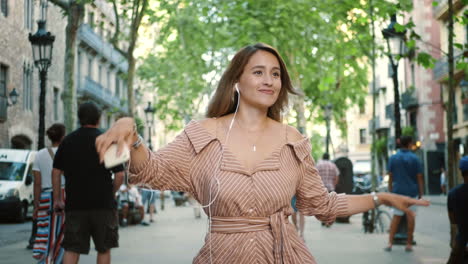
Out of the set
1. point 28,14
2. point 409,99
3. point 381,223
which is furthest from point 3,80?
point 409,99

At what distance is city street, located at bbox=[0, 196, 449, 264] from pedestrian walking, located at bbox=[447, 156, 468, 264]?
146 inches

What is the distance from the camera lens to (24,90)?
94.5ft

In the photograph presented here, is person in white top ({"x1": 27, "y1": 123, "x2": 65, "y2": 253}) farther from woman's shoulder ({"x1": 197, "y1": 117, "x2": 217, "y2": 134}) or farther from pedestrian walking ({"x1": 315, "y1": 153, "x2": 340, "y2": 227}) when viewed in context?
pedestrian walking ({"x1": 315, "y1": 153, "x2": 340, "y2": 227})

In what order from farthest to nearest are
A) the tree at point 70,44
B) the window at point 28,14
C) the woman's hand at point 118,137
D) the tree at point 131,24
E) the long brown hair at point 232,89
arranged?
the window at point 28,14, the tree at point 131,24, the tree at point 70,44, the long brown hair at point 232,89, the woman's hand at point 118,137

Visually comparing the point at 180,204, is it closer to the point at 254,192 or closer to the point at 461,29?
the point at 461,29

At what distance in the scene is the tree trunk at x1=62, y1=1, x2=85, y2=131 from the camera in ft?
56.6

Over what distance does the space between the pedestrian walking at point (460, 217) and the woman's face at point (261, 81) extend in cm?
345

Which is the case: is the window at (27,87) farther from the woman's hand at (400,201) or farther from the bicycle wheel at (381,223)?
the woman's hand at (400,201)

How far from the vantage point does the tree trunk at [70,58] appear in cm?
1727

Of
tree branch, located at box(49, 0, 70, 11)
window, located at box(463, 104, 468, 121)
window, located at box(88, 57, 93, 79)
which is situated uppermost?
window, located at box(88, 57, 93, 79)

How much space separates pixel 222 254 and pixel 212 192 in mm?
280

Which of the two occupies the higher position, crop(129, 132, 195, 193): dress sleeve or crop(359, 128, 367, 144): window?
crop(359, 128, 367, 144): window

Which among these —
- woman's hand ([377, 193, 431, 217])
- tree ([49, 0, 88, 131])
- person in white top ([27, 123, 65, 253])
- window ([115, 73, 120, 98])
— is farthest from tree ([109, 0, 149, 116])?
window ([115, 73, 120, 98])

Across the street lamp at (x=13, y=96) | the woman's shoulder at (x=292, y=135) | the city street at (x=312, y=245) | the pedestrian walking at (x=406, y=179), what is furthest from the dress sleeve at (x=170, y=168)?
the street lamp at (x=13, y=96)
